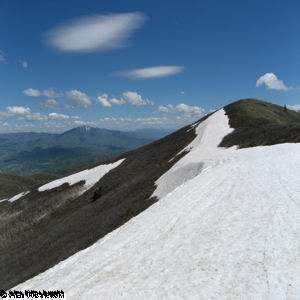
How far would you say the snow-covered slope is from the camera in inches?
386

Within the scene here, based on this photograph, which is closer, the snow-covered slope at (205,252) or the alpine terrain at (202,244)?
the snow-covered slope at (205,252)

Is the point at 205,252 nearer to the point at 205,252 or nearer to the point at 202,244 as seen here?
the point at 205,252

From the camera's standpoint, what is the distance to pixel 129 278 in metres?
11.3

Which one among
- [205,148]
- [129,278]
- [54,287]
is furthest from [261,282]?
[205,148]

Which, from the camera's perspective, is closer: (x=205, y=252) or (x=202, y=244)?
(x=205, y=252)

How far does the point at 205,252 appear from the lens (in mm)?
12156

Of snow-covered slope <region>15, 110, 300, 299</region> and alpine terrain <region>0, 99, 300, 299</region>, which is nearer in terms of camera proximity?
snow-covered slope <region>15, 110, 300, 299</region>

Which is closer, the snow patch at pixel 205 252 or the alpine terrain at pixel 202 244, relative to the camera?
the snow patch at pixel 205 252

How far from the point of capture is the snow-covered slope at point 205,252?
980cm

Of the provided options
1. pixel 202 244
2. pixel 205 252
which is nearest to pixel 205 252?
pixel 205 252

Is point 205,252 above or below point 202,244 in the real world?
below

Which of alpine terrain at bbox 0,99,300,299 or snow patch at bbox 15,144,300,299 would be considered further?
alpine terrain at bbox 0,99,300,299

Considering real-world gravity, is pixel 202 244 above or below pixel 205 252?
above

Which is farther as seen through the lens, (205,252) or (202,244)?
(202,244)
